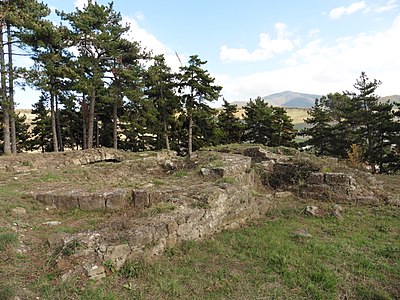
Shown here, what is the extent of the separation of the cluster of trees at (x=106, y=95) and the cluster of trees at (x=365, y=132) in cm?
400

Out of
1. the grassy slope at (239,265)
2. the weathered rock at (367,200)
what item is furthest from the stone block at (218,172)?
the weathered rock at (367,200)

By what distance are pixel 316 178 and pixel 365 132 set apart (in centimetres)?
1811

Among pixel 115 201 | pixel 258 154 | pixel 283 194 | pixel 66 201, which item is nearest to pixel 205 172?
pixel 283 194

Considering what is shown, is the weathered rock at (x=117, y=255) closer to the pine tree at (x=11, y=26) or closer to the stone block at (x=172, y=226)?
the stone block at (x=172, y=226)

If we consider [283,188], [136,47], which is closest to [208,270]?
[283,188]

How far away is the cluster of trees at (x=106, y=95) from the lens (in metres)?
16.0

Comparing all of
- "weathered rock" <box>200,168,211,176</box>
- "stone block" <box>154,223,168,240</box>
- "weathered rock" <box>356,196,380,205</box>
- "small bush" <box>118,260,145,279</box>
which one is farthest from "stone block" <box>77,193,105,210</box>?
"weathered rock" <box>356,196,380,205</box>

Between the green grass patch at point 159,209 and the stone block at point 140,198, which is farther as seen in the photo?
the stone block at point 140,198

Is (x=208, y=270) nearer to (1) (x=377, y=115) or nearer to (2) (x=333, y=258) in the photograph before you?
(2) (x=333, y=258)

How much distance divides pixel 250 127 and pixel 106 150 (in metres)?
18.4

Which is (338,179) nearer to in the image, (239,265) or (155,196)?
(239,265)

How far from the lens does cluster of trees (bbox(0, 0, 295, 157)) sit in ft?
52.4

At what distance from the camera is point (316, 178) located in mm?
10789

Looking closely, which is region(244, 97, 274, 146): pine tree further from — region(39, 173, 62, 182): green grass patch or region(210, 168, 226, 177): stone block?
region(39, 173, 62, 182): green grass patch
